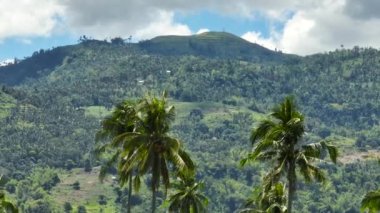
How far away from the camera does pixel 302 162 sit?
5597 cm

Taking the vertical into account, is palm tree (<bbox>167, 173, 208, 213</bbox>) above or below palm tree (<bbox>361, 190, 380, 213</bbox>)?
below

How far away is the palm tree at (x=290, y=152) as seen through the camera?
55.8m

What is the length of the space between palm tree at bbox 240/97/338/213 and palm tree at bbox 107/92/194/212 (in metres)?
6.29

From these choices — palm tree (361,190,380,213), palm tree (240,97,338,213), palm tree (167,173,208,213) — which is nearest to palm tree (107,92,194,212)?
palm tree (240,97,338,213)

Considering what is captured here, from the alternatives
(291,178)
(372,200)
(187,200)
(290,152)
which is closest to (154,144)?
(290,152)

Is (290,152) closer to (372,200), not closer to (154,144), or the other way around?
(372,200)

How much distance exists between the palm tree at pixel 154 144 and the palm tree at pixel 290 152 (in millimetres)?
6290

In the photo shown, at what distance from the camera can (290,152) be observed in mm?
56031

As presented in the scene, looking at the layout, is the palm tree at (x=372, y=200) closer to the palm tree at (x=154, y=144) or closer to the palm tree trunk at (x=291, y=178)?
the palm tree trunk at (x=291, y=178)

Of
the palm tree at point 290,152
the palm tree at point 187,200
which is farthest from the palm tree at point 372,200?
the palm tree at point 187,200

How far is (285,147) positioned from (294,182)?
2401 mm

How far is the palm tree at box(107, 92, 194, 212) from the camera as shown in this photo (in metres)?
60.6

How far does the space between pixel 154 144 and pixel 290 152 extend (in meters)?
10.5

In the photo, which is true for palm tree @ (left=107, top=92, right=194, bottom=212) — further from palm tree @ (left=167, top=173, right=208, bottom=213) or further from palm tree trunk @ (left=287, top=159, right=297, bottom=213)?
palm tree @ (left=167, top=173, right=208, bottom=213)
